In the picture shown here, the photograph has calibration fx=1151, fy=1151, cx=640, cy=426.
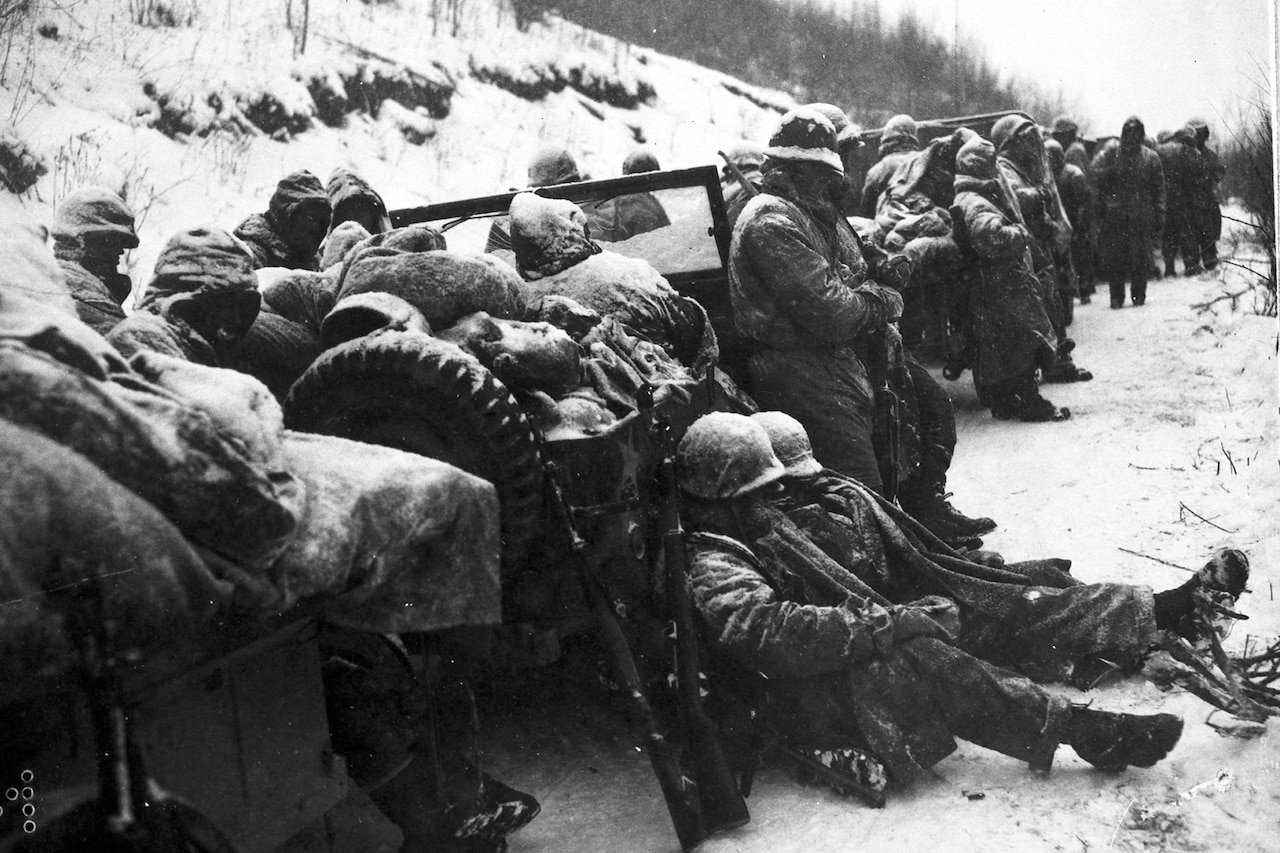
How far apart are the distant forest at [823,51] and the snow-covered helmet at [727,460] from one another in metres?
2.51

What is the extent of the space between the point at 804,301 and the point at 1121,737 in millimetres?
2364

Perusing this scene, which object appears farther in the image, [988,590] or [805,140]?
[805,140]

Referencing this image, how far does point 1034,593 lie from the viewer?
3781 millimetres

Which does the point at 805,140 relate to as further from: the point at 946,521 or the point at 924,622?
the point at 924,622

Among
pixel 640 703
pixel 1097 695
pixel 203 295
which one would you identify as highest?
pixel 203 295

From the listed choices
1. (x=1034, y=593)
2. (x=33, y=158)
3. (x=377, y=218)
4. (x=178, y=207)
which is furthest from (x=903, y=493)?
(x=33, y=158)

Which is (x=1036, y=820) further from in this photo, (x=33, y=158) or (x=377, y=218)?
(x=377, y=218)

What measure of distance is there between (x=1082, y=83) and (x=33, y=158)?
5.40 metres

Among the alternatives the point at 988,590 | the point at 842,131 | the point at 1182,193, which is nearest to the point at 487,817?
the point at 988,590

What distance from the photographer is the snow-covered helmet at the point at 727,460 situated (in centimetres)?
352

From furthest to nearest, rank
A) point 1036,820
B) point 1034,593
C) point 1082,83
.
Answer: point 1082,83 < point 1034,593 < point 1036,820

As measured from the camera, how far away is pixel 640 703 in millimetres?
2938

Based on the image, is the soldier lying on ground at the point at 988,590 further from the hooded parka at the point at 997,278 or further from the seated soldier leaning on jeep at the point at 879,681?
the hooded parka at the point at 997,278

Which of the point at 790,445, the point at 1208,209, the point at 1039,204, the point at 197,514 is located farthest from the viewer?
the point at 1208,209
